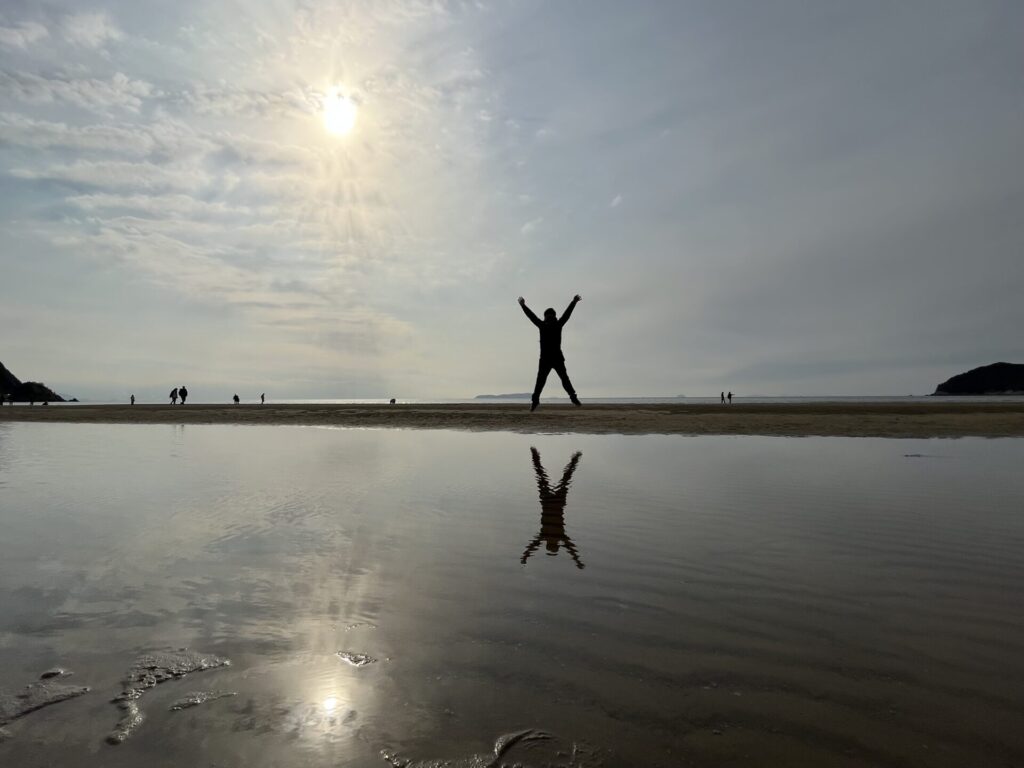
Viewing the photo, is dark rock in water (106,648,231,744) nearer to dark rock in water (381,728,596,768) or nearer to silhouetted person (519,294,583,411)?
dark rock in water (381,728,596,768)

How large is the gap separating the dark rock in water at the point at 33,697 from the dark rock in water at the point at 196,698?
533 millimetres

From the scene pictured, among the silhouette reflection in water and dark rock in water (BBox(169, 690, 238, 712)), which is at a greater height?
the silhouette reflection in water

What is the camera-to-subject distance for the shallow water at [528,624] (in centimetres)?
248

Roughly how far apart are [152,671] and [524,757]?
2214 mm

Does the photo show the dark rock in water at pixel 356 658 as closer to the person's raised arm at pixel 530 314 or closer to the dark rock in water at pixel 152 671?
the dark rock in water at pixel 152 671

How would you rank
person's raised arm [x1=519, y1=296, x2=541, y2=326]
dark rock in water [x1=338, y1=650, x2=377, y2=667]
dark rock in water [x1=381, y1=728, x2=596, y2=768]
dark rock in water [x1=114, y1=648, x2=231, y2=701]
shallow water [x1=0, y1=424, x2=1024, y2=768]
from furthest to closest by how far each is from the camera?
person's raised arm [x1=519, y1=296, x2=541, y2=326]
dark rock in water [x1=338, y1=650, x2=377, y2=667]
dark rock in water [x1=114, y1=648, x2=231, y2=701]
shallow water [x1=0, y1=424, x2=1024, y2=768]
dark rock in water [x1=381, y1=728, x2=596, y2=768]

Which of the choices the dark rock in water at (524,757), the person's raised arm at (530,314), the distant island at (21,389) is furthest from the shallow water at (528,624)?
the distant island at (21,389)

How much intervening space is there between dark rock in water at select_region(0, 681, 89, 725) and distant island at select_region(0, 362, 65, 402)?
128 m

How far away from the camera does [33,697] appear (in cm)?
282

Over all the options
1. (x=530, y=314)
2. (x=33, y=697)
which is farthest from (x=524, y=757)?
(x=530, y=314)

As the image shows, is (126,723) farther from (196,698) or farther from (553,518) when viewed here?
(553,518)

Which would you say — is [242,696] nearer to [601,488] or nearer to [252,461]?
[601,488]

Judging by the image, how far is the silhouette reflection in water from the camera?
5551 mm

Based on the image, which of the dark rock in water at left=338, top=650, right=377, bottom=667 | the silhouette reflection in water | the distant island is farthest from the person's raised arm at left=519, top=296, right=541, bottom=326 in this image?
the distant island
